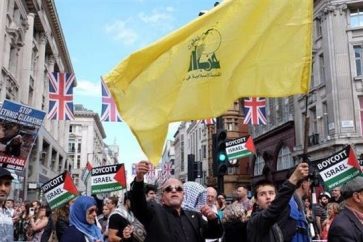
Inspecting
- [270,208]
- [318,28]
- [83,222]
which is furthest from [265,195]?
[318,28]

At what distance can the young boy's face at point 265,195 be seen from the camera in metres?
4.74

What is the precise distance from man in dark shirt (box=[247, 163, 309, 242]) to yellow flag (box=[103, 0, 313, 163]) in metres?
1.08

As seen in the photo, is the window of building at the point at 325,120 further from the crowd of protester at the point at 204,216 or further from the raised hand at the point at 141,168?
the raised hand at the point at 141,168

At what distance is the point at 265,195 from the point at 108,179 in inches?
307

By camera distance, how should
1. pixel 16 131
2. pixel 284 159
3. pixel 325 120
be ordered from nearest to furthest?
pixel 16 131 < pixel 325 120 < pixel 284 159

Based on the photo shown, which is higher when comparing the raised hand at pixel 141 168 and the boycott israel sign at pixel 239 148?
the boycott israel sign at pixel 239 148

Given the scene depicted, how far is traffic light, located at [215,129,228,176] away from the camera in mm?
10266

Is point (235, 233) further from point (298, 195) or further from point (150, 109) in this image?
point (150, 109)

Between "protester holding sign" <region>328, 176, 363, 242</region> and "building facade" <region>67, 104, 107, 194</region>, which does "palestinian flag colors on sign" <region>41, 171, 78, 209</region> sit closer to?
"protester holding sign" <region>328, 176, 363, 242</region>

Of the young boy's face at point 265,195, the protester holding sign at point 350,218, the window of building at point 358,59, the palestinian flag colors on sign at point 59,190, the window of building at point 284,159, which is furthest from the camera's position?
the window of building at point 284,159

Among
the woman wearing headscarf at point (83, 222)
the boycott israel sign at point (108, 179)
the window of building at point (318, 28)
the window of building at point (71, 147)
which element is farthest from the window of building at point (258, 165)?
the window of building at point (71, 147)

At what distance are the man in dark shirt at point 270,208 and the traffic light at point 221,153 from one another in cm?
537

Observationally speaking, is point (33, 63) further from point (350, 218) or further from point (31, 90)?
point (350, 218)

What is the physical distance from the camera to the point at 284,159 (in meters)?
37.2
